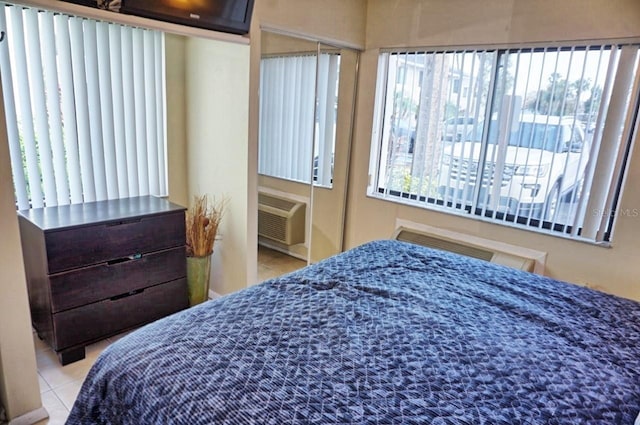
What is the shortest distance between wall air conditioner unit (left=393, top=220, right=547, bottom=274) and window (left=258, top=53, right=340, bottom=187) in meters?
0.82

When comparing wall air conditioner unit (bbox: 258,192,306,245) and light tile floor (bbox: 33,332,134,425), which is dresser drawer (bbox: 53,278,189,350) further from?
wall air conditioner unit (bbox: 258,192,306,245)

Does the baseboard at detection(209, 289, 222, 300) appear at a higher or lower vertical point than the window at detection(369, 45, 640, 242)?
lower

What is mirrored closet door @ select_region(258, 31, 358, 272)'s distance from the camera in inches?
113

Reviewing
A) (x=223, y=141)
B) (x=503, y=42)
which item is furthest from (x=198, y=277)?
(x=503, y=42)

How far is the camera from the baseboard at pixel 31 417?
1.85 meters

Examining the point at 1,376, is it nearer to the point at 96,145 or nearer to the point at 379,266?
the point at 96,145

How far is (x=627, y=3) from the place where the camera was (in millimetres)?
2246

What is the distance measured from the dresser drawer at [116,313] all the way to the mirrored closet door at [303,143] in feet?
2.34

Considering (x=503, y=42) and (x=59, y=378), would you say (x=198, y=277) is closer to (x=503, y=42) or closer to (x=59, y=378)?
(x=59, y=378)

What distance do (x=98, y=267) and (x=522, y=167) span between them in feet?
8.61

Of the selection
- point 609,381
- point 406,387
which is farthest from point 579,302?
point 406,387

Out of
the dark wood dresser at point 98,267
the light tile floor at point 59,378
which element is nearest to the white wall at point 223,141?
the dark wood dresser at point 98,267

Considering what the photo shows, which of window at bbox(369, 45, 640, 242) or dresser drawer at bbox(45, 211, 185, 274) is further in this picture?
window at bbox(369, 45, 640, 242)

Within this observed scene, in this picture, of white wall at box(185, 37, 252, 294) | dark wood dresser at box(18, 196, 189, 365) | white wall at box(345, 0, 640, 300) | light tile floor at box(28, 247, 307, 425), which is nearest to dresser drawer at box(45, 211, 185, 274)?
dark wood dresser at box(18, 196, 189, 365)
